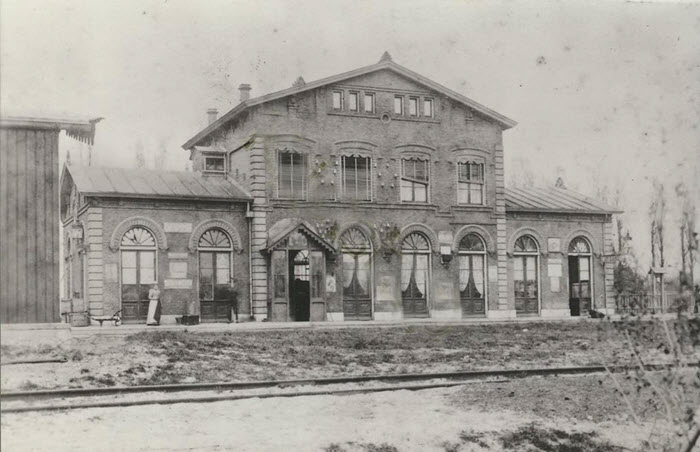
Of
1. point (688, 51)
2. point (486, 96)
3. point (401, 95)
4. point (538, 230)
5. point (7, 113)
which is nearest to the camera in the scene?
point (7, 113)

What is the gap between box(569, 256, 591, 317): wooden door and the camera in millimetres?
21547

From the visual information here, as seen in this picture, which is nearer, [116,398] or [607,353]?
[116,398]

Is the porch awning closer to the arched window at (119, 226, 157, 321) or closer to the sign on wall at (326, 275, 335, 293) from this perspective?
the sign on wall at (326, 275, 335, 293)

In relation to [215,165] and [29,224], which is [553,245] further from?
[29,224]

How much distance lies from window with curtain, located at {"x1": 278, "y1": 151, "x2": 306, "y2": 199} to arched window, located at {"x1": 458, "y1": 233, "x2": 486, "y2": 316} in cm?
Result: 552

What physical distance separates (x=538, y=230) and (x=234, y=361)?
12.1 m

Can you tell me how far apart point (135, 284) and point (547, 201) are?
1209 centimetres

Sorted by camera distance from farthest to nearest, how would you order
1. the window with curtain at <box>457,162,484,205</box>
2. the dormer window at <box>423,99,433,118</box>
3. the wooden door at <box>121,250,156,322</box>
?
the window with curtain at <box>457,162,484,205</box> < the dormer window at <box>423,99,433,118</box> < the wooden door at <box>121,250,156,322</box>

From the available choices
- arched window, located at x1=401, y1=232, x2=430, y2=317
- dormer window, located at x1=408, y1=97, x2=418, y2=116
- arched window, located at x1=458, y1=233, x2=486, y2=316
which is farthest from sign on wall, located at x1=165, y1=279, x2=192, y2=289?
arched window, located at x1=458, y1=233, x2=486, y2=316

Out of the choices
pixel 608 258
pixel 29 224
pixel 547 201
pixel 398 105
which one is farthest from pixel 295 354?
pixel 608 258

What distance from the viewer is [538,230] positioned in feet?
73.3

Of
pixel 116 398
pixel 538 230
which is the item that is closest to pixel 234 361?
pixel 116 398

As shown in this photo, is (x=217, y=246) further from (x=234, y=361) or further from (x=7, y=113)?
(x=7, y=113)

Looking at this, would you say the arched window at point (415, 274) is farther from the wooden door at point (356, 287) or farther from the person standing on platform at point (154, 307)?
the person standing on platform at point (154, 307)
